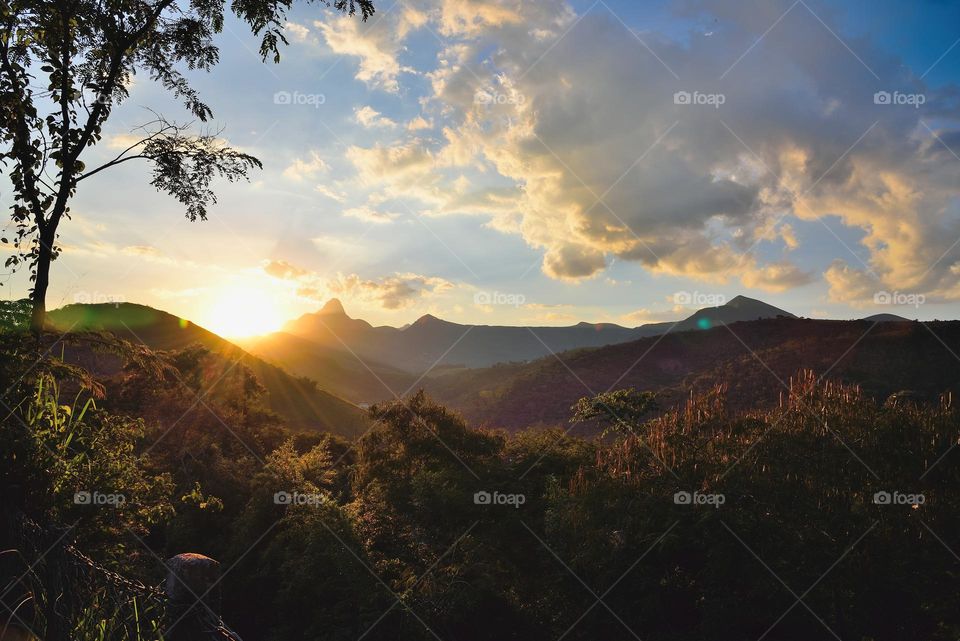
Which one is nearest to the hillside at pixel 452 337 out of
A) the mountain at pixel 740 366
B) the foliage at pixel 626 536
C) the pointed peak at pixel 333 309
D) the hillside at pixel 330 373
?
the pointed peak at pixel 333 309

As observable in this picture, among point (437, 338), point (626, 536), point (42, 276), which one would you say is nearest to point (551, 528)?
point (626, 536)

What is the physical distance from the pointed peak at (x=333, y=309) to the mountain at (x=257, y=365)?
403 feet

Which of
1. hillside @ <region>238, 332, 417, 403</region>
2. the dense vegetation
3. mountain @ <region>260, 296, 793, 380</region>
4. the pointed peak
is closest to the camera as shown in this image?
the dense vegetation

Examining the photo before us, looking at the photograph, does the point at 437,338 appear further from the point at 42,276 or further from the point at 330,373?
the point at 42,276

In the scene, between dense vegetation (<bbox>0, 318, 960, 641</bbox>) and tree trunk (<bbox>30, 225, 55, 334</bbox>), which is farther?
tree trunk (<bbox>30, 225, 55, 334</bbox>)

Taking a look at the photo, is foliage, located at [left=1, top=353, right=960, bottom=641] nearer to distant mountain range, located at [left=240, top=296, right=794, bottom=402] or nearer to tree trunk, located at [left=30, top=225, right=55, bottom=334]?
tree trunk, located at [left=30, top=225, right=55, bottom=334]

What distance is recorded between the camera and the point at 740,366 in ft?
95.3

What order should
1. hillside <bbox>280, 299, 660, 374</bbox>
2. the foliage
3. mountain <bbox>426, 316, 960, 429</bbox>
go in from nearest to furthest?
the foliage, mountain <bbox>426, 316, 960, 429</bbox>, hillside <bbox>280, 299, 660, 374</bbox>

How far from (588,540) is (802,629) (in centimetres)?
221

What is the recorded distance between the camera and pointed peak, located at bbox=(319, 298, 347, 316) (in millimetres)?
159375

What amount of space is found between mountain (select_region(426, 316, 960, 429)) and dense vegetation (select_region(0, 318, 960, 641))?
10.1 metres

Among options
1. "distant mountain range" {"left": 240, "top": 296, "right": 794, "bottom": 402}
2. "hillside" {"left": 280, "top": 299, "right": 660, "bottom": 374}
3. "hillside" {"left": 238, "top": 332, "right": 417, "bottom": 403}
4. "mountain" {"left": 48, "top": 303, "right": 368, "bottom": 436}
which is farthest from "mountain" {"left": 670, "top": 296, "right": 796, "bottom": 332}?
"mountain" {"left": 48, "top": 303, "right": 368, "bottom": 436}

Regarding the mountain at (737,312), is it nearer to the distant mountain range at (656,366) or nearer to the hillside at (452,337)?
the hillside at (452,337)

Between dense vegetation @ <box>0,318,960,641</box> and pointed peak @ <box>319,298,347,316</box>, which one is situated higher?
pointed peak @ <box>319,298,347,316</box>
